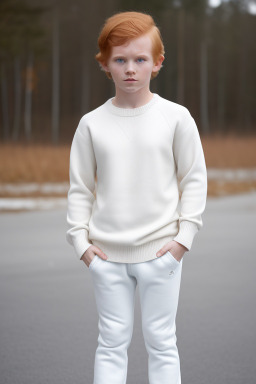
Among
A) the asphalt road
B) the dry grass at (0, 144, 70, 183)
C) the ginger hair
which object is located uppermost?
the ginger hair

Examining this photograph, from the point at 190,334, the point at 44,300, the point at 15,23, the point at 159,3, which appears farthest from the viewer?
the point at 159,3

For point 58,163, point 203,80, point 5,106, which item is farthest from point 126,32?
point 203,80

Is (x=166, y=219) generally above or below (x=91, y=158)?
below

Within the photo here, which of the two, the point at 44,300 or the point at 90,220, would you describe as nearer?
the point at 90,220

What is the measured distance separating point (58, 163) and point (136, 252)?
51.7 feet

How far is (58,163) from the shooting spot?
60.7 feet

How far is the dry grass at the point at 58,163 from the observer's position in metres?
16.7

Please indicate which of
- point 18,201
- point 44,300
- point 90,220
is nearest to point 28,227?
point 18,201

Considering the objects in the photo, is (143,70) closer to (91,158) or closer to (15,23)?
(91,158)

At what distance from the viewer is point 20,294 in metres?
5.91

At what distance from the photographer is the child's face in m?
2.87

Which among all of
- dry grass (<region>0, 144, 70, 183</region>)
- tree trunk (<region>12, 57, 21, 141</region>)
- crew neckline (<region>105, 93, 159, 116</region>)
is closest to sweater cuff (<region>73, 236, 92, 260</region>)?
crew neckline (<region>105, 93, 159, 116</region>)

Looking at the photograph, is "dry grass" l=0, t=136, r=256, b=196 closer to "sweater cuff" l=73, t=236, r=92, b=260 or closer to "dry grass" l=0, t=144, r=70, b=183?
"dry grass" l=0, t=144, r=70, b=183

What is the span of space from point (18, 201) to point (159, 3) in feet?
106
